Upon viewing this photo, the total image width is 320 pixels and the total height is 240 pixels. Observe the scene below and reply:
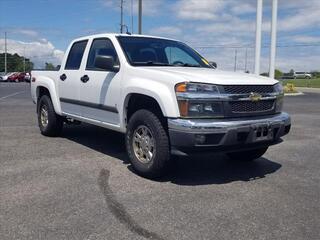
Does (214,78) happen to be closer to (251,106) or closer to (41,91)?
(251,106)

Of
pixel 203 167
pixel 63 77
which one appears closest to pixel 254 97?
pixel 203 167

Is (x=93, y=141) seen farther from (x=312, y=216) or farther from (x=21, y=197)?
(x=312, y=216)

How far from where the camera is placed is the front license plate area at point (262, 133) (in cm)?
526

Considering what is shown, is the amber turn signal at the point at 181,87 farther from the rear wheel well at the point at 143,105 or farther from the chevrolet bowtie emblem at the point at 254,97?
the chevrolet bowtie emblem at the point at 254,97

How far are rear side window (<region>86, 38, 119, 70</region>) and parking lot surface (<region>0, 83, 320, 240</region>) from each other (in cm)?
152

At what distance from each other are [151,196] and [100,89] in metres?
2.32

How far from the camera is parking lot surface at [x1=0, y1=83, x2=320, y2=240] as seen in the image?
3.86 m

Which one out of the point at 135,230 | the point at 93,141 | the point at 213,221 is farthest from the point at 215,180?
the point at 93,141

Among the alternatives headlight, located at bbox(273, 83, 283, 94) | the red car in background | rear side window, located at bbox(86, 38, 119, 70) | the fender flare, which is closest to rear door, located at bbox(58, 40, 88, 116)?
the fender flare

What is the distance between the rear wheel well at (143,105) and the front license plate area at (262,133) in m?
1.13

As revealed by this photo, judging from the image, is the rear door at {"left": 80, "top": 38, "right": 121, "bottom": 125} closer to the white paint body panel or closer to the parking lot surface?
the white paint body panel

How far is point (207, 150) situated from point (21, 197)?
2.18m

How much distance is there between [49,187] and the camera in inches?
200

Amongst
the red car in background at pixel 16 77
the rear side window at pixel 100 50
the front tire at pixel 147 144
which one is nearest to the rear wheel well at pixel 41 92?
the rear side window at pixel 100 50
